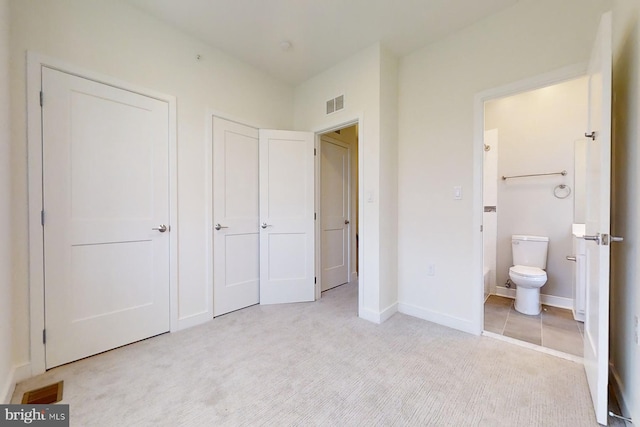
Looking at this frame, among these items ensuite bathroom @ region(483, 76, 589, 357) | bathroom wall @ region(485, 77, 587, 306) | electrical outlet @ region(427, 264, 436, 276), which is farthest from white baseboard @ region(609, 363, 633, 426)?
bathroom wall @ region(485, 77, 587, 306)

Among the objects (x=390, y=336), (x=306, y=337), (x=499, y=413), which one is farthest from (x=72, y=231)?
(x=499, y=413)

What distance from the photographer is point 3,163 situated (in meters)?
1.47

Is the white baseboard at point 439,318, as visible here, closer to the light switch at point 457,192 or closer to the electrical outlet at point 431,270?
the electrical outlet at point 431,270

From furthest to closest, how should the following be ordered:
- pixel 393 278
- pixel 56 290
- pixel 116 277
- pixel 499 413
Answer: pixel 393 278 < pixel 116 277 < pixel 56 290 < pixel 499 413

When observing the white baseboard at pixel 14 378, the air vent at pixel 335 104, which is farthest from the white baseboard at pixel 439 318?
the white baseboard at pixel 14 378

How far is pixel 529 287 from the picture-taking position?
2611 millimetres

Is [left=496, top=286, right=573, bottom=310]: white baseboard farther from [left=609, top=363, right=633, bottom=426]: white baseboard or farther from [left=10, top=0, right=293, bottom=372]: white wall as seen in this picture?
[left=10, top=0, right=293, bottom=372]: white wall

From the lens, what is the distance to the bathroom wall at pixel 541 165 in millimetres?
2824

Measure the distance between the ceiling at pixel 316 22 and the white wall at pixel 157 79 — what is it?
0.19m

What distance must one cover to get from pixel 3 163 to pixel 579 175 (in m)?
4.85

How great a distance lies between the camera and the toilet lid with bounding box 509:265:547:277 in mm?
2570

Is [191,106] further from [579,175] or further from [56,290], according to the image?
[579,175]

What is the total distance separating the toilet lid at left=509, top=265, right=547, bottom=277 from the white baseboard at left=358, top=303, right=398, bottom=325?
1361mm

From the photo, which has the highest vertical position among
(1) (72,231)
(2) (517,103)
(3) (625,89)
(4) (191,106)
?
(2) (517,103)
